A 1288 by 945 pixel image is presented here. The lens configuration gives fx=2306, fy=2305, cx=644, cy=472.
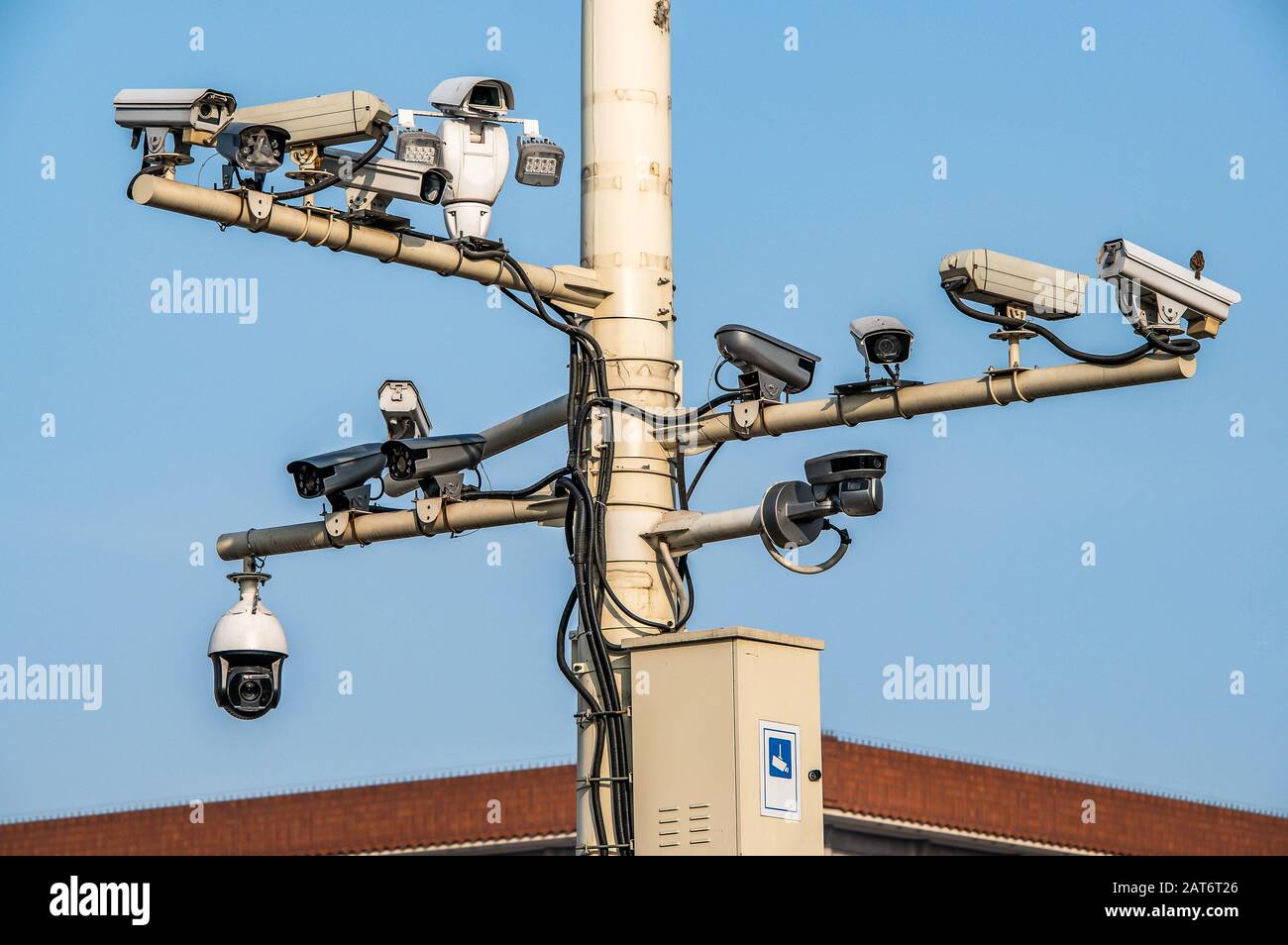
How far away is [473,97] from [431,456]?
1986 millimetres

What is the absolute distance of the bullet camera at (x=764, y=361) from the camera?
1205cm

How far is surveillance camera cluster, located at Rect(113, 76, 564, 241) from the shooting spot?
11.3 m

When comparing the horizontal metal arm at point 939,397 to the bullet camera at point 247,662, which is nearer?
the horizontal metal arm at point 939,397

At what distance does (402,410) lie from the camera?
13.9 metres

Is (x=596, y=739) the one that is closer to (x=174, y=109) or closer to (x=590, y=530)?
(x=590, y=530)

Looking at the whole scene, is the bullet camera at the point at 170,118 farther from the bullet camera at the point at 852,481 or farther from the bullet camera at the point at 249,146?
the bullet camera at the point at 852,481

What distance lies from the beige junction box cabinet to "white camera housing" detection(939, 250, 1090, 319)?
6.35 feet

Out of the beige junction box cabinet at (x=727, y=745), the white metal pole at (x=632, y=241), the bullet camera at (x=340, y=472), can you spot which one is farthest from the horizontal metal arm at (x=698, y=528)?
the bullet camera at (x=340, y=472)

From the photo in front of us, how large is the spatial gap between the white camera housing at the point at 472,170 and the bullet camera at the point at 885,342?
2.15 meters

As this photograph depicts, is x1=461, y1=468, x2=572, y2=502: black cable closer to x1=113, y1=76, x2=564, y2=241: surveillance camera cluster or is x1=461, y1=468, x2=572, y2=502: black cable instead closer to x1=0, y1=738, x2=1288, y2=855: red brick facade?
x1=113, y1=76, x2=564, y2=241: surveillance camera cluster

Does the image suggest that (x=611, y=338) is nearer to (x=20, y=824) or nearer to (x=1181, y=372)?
(x=1181, y=372)

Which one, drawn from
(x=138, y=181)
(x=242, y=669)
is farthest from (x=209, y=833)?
(x=138, y=181)
